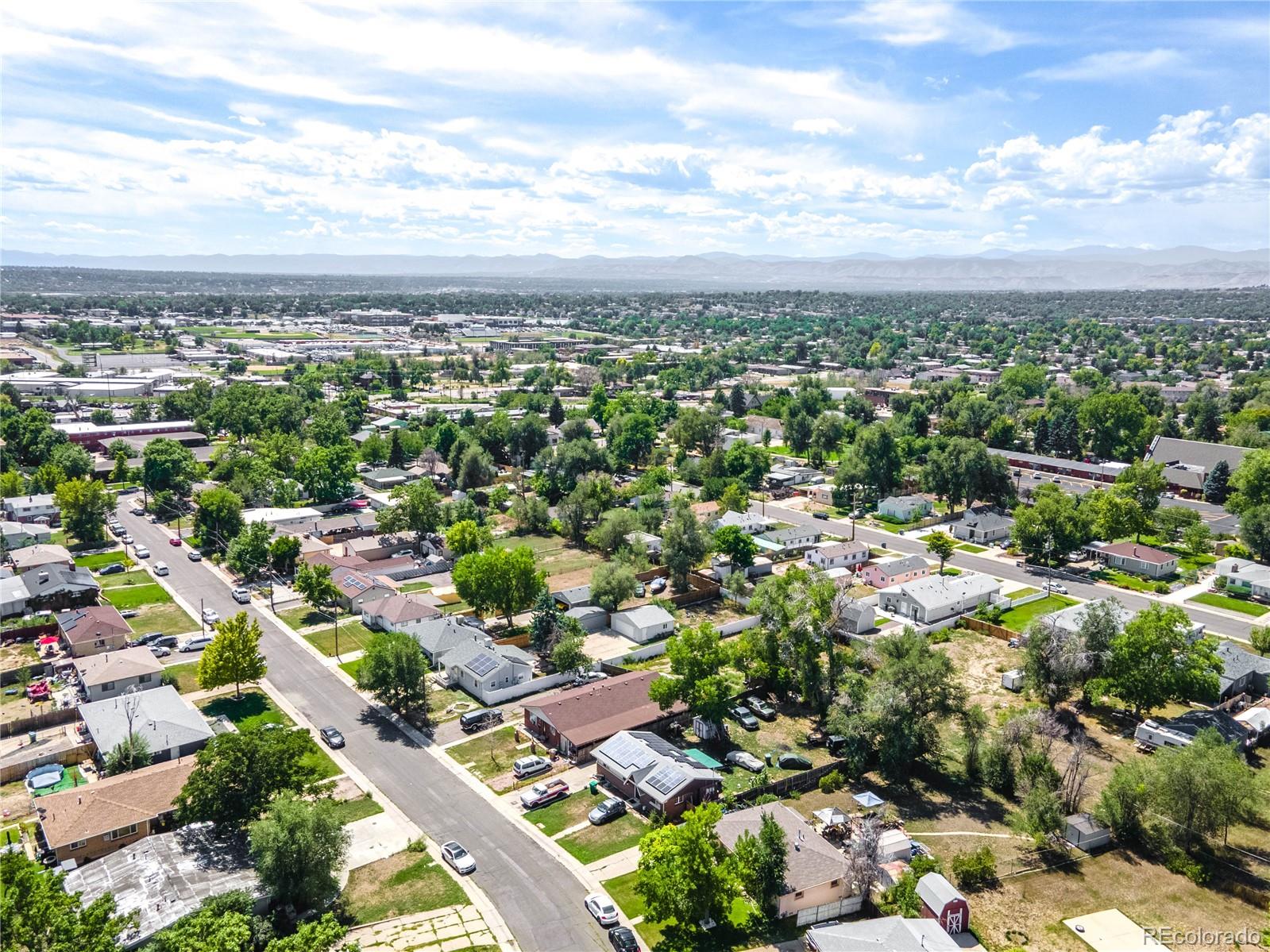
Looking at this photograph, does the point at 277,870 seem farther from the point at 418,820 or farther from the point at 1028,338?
the point at 1028,338

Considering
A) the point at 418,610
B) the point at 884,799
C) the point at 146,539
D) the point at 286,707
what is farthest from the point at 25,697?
the point at 884,799

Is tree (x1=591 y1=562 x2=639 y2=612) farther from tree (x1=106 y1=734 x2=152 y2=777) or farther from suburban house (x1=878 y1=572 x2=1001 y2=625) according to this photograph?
tree (x1=106 y1=734 x2=152 y2=777)

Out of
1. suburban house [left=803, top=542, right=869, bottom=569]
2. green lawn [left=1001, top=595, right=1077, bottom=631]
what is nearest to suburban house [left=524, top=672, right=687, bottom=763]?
green lawn [left=1001, top=595, right=1077, bottom=631]

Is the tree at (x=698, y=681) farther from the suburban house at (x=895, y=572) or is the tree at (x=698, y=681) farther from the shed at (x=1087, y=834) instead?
the suburban house at (x=895, y=572)

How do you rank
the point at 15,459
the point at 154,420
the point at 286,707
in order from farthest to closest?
the point at 154,420 → the point at 15,459 → the point at 286,707

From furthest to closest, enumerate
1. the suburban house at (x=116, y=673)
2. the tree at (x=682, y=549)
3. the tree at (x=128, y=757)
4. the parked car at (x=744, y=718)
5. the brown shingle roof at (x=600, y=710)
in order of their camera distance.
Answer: the tree at (x=682, y=549), the suburban house at (x=116, y=673), the parked car at (x=744, y=718), the brown shingle roof at (x=600, y=710), the tree at (x=128, y=757)

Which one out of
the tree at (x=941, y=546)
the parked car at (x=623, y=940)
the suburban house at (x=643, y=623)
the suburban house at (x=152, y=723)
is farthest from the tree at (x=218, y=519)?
the tree at (x=941, y=546)

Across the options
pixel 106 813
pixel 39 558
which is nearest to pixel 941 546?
pixel 106 813
